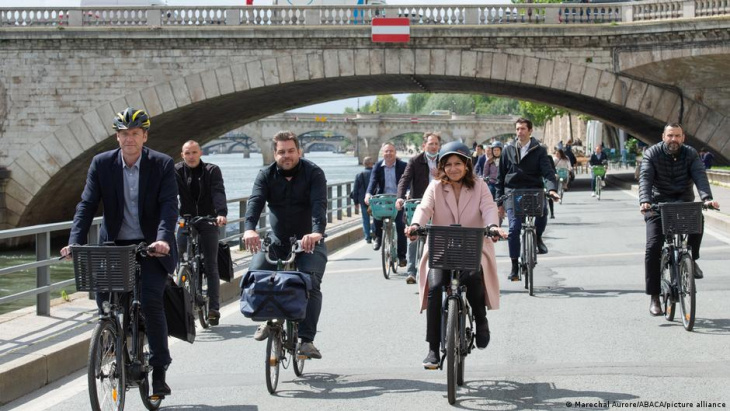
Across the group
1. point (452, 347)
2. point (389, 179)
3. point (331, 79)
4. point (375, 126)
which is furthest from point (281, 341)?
point (375, 126)

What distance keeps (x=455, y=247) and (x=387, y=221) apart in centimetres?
731

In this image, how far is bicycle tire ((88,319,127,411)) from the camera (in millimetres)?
5531

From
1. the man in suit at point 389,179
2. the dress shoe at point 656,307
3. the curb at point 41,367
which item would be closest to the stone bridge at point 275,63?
the man in suit at point 389,179

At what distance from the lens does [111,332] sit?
5.83 m

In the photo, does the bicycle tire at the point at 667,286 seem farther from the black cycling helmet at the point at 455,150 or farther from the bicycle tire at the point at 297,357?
the bicycle tire at the point at 297,357

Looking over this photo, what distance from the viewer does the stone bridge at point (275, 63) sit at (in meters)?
31.9

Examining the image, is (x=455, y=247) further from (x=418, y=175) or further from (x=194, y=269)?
(x=418, y=175)

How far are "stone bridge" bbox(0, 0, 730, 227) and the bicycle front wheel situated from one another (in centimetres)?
2607

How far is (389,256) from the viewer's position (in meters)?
13.5

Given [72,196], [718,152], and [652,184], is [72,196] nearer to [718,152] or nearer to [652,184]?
[718,152]

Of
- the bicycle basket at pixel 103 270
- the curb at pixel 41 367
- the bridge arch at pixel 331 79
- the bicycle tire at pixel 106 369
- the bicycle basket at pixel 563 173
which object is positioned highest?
the bridge arch at pixel 331 79

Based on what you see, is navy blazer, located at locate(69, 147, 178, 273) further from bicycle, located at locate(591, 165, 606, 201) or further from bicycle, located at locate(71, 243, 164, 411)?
bicycle, located at locate(591, 165, 606, 201)

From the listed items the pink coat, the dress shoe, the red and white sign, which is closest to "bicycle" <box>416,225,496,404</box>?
the pink coat

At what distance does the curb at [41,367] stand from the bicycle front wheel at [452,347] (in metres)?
2.43
